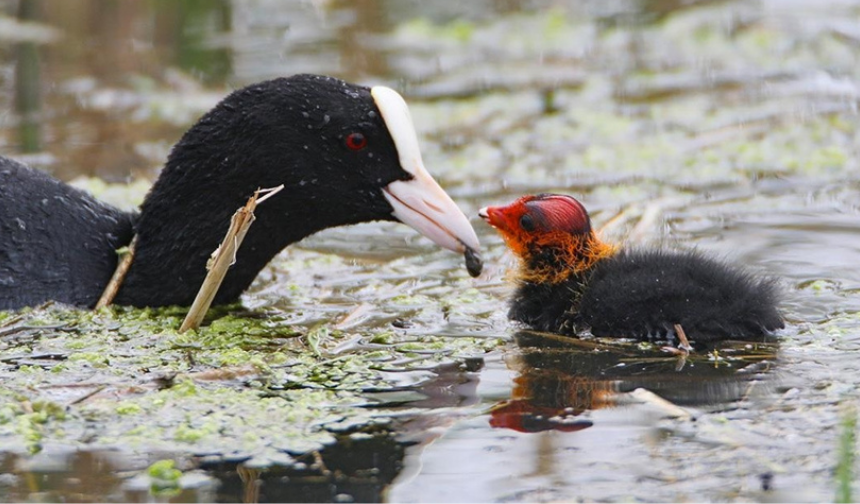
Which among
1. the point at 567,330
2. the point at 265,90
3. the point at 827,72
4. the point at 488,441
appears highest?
the point at 827,72

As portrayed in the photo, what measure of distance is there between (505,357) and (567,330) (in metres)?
0.40

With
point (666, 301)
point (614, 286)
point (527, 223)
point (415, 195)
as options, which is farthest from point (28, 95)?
point (666, 301)

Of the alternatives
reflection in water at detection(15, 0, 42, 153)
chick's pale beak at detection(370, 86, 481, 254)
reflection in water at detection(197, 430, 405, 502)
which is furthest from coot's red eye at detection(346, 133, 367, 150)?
reflection in water at detection(15, 0, 42, 153)

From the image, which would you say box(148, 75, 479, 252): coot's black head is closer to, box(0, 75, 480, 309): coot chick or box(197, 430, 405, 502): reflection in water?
box(0, 75, 480, 309): coot chick

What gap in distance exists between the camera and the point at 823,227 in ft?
18.9

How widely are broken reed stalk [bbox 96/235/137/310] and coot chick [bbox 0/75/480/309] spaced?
0.02 metres

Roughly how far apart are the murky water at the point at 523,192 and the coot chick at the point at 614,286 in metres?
0.12

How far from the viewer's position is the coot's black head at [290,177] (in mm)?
4590

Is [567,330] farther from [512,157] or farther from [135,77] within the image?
[135,77]

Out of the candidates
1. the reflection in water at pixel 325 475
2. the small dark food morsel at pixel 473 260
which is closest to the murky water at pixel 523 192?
the reflection in water at pixel 325 475

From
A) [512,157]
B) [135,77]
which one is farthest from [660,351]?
[135,77]

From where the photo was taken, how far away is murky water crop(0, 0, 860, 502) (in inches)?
125

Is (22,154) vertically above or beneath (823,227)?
above

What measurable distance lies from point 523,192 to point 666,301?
2.29m
